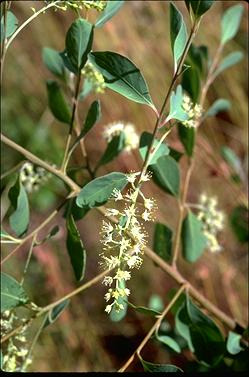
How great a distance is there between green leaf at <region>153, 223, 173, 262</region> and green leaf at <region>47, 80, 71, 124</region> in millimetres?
254

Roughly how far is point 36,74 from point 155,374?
7.61 ft

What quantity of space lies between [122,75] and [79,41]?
0.14m

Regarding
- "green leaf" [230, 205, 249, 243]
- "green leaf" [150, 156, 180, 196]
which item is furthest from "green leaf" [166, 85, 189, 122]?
"green leaf" [230, 205, 249, 243]

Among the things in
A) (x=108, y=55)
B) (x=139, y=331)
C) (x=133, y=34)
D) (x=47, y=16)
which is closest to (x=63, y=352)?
(x=139, y=331)

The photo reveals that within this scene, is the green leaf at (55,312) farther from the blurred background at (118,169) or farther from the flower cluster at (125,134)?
the blurred background at (118,169)

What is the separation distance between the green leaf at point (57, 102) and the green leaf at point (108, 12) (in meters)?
0.21

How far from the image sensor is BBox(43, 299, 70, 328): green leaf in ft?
3.23

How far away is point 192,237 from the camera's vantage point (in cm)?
122

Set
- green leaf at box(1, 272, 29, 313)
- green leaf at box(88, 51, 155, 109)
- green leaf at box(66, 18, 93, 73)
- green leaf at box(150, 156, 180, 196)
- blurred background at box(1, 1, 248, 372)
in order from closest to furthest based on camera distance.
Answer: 1. green leaf at box(88, 51, 155, 109)
2. green leaf at box(66, 18, 93, 73)
3. green leaf at box(1, 272, 29, 313)
4. green leaf at box(150, 156, 180, 196)
5. blurred background at box(1, 1, 248, 372)

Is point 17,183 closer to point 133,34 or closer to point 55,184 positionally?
point 133,34

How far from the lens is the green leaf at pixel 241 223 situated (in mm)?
1393

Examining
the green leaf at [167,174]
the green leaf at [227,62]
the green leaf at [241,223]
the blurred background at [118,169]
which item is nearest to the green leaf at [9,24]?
the green leaf at [167,174]

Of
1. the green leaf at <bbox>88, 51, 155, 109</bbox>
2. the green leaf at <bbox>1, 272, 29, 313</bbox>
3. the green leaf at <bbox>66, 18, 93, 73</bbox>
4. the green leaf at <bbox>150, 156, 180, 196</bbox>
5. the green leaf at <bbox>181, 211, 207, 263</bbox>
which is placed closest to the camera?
the green leaf at <bbox>88, 51, 155, 109</bbox>

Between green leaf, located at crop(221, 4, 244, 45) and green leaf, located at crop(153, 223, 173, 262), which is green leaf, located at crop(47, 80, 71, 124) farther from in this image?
green leaf, located at crop(221, 4, 244, 45)
